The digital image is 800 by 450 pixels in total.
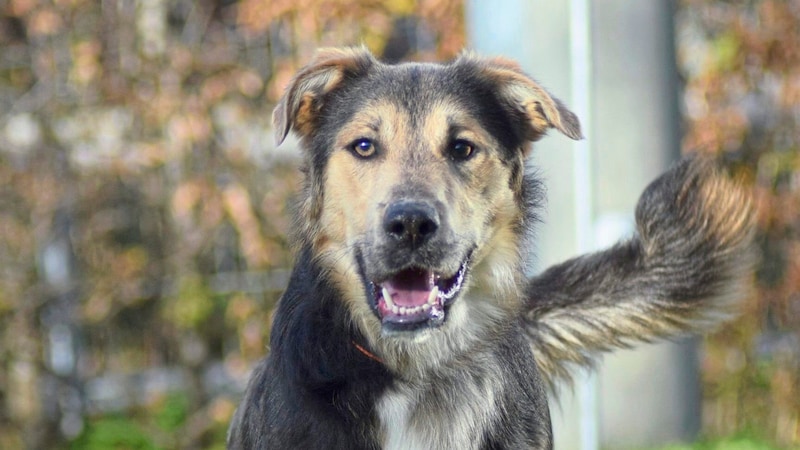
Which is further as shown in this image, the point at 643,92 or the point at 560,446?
the point at 643,92

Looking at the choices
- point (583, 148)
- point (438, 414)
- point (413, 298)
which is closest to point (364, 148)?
point (413, 298)

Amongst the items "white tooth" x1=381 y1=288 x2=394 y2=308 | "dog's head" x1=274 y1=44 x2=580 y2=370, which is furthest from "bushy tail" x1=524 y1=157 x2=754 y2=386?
"white tooth" x1=381 y1=288 x2=394 y2=308

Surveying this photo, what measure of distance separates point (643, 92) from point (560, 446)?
2.17 meters

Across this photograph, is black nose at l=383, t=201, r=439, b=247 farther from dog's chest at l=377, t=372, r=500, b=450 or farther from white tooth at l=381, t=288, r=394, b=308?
dog's chest at l=377, t=372, r=500, b=450

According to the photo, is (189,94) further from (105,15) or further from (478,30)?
(478,30)

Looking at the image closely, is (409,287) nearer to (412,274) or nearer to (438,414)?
(412,274)

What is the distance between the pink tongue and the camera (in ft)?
12.5

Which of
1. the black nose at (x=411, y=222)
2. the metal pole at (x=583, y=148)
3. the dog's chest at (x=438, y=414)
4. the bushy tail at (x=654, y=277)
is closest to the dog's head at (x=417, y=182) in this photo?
the black nose at (x=411, y=222)

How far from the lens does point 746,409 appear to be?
26.5ft

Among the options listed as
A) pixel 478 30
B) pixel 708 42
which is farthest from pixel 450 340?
pixel 708 42

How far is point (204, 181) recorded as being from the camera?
23.2 ft

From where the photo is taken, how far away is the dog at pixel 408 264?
12.4 ft

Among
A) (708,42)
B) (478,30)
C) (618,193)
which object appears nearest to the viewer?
(478,30)

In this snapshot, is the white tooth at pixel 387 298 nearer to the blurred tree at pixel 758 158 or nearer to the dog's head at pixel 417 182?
the dog's head at pixel 417 182
